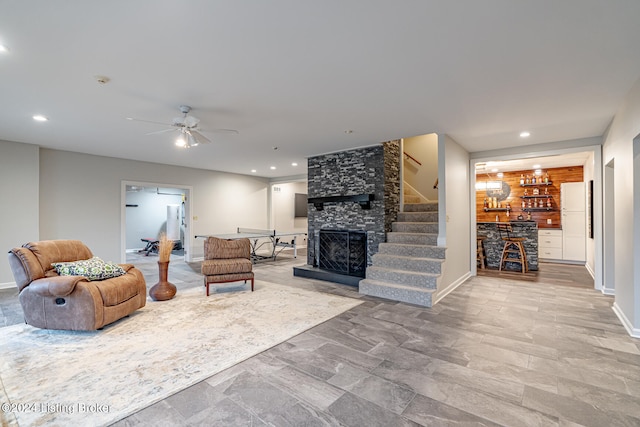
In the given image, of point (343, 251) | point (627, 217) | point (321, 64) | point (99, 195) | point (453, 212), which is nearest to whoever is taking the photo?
point (321, 64)

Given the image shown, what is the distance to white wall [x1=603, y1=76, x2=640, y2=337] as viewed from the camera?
2.92m

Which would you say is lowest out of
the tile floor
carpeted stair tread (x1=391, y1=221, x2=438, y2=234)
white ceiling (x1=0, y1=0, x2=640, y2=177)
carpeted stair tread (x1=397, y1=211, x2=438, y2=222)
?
the tile floor

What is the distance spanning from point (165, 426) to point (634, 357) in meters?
3.82

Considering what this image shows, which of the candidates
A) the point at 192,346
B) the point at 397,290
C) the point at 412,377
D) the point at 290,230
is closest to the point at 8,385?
the point at 192,346

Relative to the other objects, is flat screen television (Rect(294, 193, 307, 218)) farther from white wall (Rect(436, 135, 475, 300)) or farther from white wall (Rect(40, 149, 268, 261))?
white wall (Rect(436, 135, 475, 300))

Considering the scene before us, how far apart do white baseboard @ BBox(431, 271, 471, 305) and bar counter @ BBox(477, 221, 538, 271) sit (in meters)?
1.49

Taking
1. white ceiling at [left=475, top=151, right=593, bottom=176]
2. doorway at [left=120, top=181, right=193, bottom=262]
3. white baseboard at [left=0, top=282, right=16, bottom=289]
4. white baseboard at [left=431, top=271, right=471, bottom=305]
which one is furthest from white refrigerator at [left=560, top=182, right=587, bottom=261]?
white baseboard at [left=0, top=282, right=16, bottom=289]

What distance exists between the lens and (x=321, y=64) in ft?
8.23

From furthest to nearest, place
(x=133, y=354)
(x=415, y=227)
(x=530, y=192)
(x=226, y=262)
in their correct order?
1. (x=530, y=192)
2. (x=415, y=227)
3. (x=226, y=262)
4. (x=133, y=354)

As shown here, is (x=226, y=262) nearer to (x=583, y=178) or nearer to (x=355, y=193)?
(x=355, y=193)

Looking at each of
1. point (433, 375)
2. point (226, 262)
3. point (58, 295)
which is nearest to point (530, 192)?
point (433, 375)

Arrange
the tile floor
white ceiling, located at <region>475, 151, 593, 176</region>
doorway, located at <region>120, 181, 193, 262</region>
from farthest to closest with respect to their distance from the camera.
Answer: doorway, located at <region>120, 181, 193, 262</region> → white ceiling, located at <region>475, 151, 593, 176</region> → the tile floor

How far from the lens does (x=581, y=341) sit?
9.60ft

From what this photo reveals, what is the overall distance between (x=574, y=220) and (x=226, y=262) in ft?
27.7
